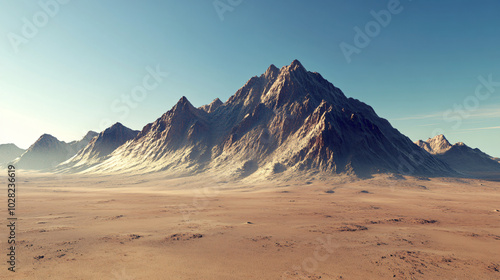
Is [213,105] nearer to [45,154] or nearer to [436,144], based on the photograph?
[45,154]

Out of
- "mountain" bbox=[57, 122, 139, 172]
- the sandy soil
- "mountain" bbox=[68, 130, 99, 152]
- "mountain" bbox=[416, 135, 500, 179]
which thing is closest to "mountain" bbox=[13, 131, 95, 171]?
"mountain" bbox=[68, 130, 99, 152]

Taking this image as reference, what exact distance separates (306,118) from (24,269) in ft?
278

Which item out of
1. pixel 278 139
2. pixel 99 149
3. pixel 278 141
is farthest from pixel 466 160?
pixel 99 149

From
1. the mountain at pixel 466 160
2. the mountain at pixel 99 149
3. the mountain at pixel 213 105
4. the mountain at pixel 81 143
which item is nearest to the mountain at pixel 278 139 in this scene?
the mountain at pixel 99 149

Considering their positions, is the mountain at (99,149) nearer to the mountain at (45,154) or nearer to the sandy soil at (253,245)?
the mountain at (45,154)

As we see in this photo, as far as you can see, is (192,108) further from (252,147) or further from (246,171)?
(246,171)

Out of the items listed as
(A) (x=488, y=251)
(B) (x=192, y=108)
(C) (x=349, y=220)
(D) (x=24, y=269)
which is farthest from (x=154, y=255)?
(B) (x=192, y=108)

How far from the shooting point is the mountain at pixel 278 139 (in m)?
74.0

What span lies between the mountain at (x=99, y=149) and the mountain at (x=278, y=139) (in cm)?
1672

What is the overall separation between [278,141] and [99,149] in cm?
11368

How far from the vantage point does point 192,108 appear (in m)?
118

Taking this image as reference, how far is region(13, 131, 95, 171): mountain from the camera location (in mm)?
149625

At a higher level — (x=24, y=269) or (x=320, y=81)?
(x=320, y=81)

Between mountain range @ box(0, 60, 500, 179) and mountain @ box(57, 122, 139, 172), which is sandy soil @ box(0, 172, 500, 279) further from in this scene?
mountain @ box(57, 122, 139, 172)
